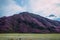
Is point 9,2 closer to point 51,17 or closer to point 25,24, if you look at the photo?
point 25,24

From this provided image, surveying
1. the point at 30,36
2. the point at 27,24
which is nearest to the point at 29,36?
the point at 30,36

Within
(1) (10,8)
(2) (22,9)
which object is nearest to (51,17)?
(2) (22,9)

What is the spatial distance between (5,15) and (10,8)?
4.9 inches

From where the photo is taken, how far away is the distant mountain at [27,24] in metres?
1.94

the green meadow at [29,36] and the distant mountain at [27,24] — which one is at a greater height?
the distant mountain at [27,24]

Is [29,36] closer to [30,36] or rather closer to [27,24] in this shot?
[30,36]

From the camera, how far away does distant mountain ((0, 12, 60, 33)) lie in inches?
76.3

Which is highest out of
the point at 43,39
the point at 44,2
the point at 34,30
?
the point at 44,2

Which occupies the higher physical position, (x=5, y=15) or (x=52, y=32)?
(x=5, y=15)

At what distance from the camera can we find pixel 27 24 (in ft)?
6.47

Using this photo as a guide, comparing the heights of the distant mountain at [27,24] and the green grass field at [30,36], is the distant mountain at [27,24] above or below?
above

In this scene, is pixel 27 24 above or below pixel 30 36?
above

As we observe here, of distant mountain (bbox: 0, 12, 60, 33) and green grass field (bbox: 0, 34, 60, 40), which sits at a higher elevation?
distant mountain (bbox: 0, 12, 60, 33)

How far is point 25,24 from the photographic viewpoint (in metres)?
1.97
